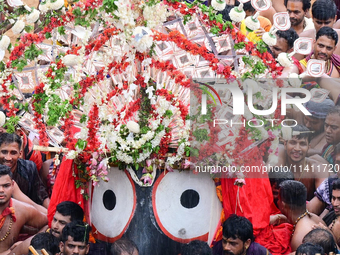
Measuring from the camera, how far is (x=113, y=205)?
22.5 feet

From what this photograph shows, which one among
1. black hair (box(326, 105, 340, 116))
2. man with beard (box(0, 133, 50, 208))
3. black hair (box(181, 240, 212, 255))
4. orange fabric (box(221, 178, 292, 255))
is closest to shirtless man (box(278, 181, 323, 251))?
orange fabric (box(221, 178, 292, 255))

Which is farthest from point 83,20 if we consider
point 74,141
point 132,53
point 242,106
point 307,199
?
point 307,199

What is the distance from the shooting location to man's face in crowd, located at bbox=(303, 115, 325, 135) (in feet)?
24.4

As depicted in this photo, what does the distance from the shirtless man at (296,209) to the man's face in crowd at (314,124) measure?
0.83m

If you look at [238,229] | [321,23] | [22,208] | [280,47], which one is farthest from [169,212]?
[321,23]

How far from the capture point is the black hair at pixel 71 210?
266 inches

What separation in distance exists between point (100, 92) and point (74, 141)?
1.67 feet

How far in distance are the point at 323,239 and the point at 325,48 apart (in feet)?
7.51

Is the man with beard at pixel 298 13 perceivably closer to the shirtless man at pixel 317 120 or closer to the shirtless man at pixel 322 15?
the shirtless man at pixel 322 15

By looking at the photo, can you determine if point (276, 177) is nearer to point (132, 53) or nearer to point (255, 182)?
point (255, 182)

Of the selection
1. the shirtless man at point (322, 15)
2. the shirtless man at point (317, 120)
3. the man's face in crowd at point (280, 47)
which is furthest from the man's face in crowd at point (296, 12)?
the shirtless man at point (317, 120)

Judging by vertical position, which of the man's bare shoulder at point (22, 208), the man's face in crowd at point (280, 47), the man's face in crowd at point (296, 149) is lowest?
the man's bare shoulder at point (22, 208)

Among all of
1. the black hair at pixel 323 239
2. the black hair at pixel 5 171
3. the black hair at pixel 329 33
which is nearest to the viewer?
the black hair at pixel 323 239

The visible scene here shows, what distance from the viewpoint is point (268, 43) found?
662 centimetres
